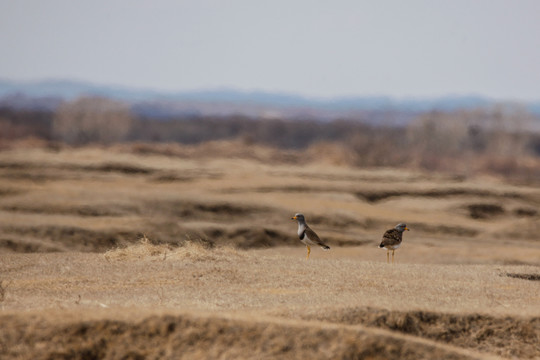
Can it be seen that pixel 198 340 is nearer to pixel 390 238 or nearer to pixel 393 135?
pixel 390 238

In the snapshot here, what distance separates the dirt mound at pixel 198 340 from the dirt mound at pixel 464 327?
48cm

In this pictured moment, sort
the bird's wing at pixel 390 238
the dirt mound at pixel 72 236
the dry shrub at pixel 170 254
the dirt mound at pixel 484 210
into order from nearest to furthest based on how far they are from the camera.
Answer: the dry shrub at pixel 170 254
the bird's wing at pixel 390 238
the dirt mound at pixel 72 236
the dirt mound at pixel 484 210

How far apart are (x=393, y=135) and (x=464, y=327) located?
3361 inches

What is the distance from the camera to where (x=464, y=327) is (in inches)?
309

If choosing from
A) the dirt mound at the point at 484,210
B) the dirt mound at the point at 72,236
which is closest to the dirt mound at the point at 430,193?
the dirt mound at the point at 484,210

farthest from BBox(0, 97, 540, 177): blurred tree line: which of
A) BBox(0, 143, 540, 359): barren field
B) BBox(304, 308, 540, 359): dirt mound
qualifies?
BBox(304, 308, 540, 359): dirt mound

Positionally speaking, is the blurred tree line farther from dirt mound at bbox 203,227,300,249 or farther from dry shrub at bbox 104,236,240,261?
dry shrub at bbox 104,236,240,261

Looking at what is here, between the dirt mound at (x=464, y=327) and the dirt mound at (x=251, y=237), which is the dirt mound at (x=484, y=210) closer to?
the dirt mound at (x=251, y=237)

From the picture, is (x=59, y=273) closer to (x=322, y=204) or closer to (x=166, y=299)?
(x=166, y=299)

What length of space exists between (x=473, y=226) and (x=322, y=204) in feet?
15.9

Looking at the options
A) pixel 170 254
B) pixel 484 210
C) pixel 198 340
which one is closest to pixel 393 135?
pixel 484 210

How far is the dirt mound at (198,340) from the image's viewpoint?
669 centimetres

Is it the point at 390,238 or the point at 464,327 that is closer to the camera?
the point at 464,327

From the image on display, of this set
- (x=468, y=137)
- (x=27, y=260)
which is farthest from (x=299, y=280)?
(x=468, y=137)
